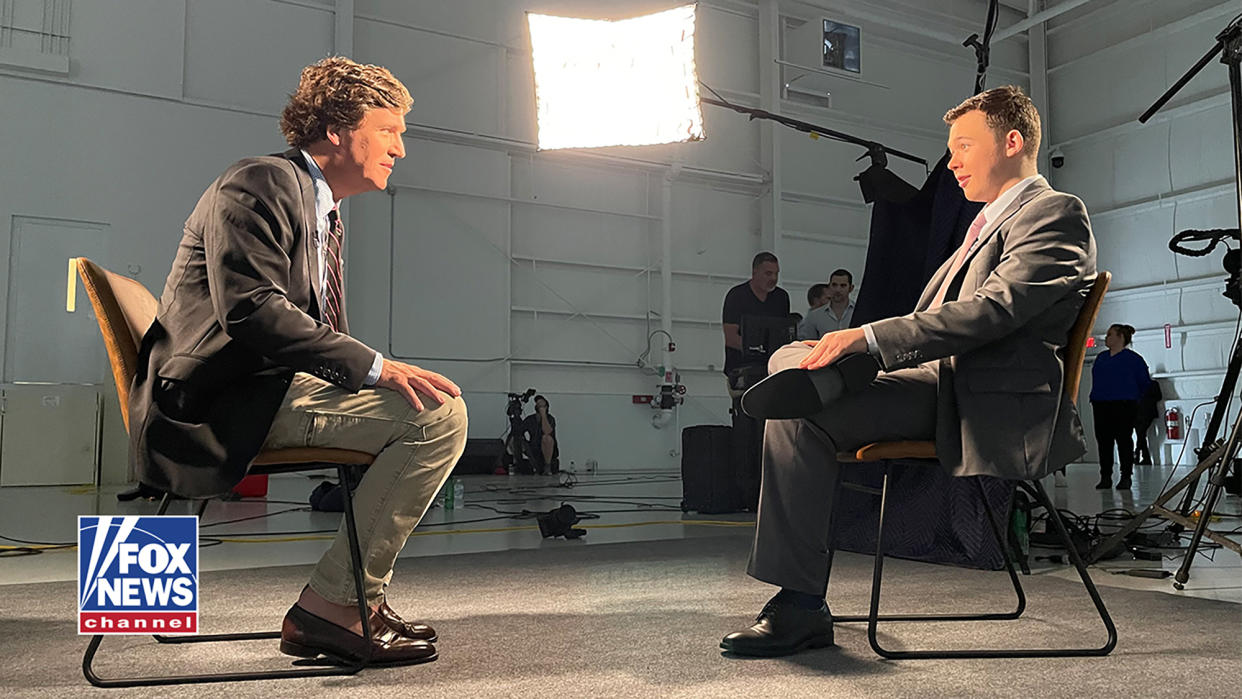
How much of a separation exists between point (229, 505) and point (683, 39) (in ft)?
15.2

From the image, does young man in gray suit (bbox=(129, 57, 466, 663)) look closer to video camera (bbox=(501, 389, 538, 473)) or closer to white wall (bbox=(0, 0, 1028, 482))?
white wall (bbox=(0, 0, 1028, 482))

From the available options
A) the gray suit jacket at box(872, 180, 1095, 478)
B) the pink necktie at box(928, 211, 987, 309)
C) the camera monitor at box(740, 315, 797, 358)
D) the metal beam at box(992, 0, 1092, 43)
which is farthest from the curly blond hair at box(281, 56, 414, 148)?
the metal beam at box(992, 0, 1092, 43)

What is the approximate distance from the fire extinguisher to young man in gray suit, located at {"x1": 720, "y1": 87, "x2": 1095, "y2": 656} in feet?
34.3

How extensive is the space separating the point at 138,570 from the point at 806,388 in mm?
1036

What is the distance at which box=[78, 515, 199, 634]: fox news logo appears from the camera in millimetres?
1258

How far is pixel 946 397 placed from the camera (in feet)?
5.68

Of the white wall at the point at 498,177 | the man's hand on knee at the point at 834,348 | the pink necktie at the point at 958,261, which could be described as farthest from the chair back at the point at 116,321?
the white wall at the point at 498,177

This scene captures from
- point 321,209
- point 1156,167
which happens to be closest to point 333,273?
point 321,209

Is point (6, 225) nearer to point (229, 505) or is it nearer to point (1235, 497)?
point (229, 505)

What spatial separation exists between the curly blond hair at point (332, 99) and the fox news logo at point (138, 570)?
2.49 feet

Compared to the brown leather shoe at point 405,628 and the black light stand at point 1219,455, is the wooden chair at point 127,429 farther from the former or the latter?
the black light stand at point 1219,455

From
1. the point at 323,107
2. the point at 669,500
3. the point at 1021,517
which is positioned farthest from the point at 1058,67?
the point at 323,107

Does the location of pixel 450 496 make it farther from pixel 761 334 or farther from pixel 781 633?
pixel 781 633

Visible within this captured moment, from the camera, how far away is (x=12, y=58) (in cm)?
750
